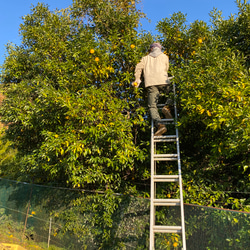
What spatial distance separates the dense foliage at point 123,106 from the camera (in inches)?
130

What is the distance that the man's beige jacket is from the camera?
430 cm

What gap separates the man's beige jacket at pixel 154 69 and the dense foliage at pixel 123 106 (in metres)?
0.21

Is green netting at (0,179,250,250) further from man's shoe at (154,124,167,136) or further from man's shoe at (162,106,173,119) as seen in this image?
man's shoe at (162,106,173,119)

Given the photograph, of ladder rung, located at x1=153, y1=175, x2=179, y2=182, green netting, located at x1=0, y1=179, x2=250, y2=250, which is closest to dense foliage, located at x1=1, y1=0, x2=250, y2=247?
green netting, located at x1=0, y1=179, x2=250, y2=250

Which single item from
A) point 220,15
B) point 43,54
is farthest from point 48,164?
point 220,15

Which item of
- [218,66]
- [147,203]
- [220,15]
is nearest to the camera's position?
[218,66]

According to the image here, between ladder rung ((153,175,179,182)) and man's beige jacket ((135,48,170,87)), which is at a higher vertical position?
man's beige jacket ((135,48,170,87))

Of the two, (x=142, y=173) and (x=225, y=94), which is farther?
(x=142, y=173)

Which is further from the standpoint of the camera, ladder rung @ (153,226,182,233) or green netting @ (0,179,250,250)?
ladder rung @ (153,226,182,233)

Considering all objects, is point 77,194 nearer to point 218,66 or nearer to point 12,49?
point 218,66

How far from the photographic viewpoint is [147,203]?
12.5 ft

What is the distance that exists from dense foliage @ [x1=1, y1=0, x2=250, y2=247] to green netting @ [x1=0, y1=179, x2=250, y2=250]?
15cm

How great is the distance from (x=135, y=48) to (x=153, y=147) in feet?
5.93

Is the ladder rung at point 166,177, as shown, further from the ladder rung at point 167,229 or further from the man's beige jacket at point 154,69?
the man's beige jacket at point 154,69
